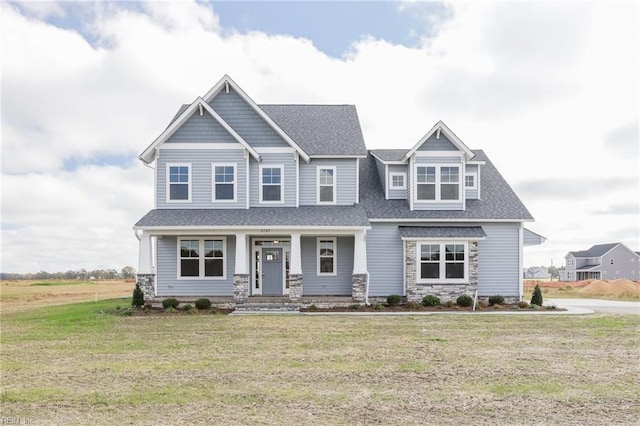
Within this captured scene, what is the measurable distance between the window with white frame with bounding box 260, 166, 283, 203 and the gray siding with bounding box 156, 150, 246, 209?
34.3 inches

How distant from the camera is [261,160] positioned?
2186 centimetres

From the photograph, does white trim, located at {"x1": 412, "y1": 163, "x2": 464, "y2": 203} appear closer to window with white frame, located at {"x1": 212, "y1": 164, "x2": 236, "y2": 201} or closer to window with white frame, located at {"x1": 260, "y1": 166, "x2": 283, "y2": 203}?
window with white frame, located at {"x1": 260, "y1": 166, "x2": 283, "y2": 203}

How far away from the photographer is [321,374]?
8711 mm

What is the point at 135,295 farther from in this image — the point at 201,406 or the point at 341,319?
the point at 201,406

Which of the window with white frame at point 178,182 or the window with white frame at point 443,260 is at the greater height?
the window with white frame at point 178,182

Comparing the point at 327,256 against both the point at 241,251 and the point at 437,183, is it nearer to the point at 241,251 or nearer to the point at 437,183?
the point at 241,251

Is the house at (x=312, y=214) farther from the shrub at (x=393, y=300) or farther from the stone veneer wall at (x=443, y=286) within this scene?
the shrub at (x=393, y=300)

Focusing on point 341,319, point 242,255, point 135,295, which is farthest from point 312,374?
point 135,295

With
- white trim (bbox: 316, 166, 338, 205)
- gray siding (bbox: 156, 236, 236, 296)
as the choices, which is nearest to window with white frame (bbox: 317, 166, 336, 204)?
white trim (bbox: 316, 166, 338, 205)

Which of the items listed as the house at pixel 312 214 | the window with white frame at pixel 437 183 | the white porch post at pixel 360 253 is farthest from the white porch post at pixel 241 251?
the window with white frame at pixel 437 183

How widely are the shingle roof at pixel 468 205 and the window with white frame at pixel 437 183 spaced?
0.68 meters

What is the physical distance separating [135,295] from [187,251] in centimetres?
287

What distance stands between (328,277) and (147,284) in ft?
25.1

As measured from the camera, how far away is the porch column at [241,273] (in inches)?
780
